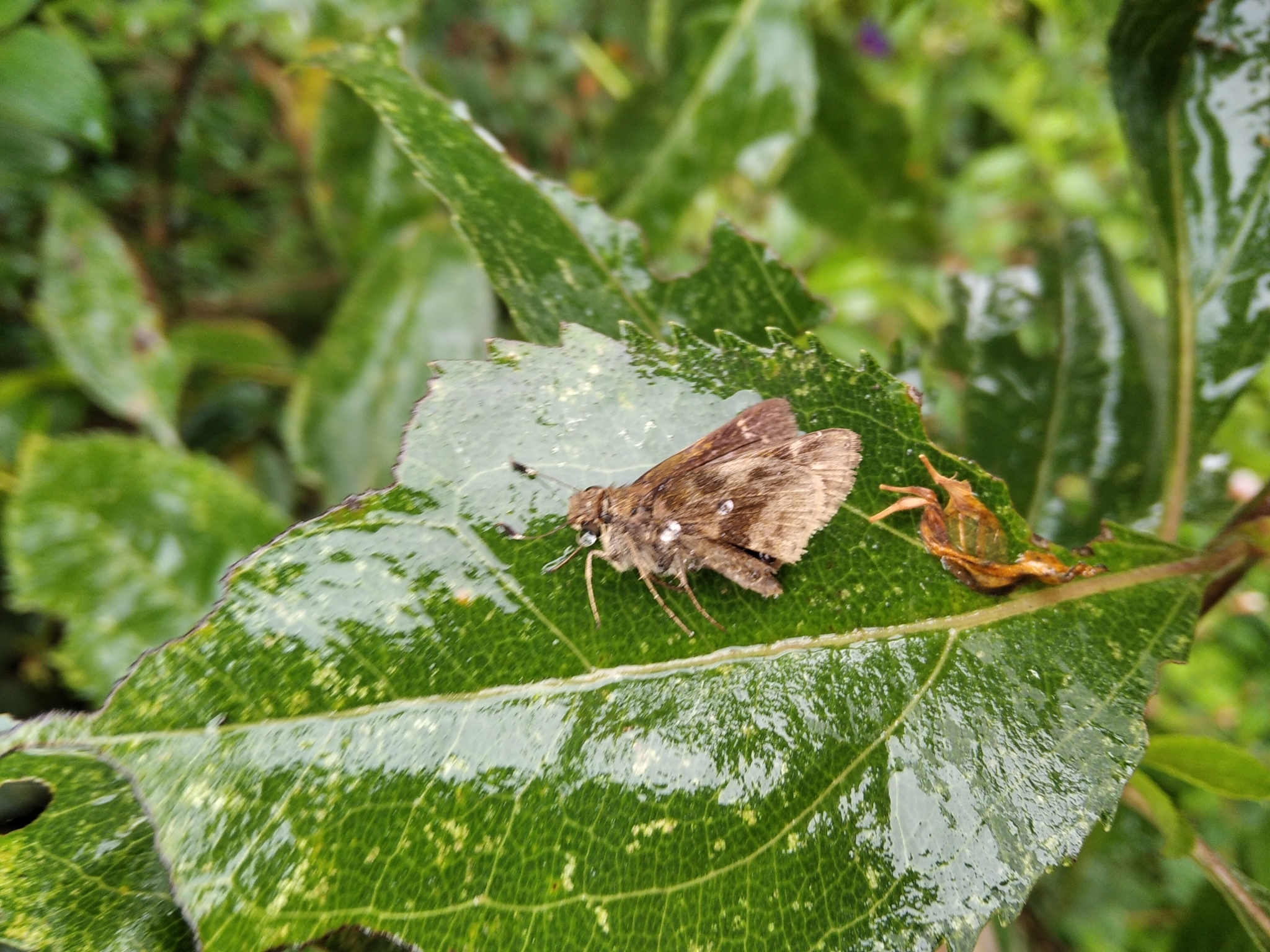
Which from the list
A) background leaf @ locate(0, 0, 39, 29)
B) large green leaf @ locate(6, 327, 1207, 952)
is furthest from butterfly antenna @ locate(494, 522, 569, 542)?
background leaf @ locate(0, 0, 39, 29)

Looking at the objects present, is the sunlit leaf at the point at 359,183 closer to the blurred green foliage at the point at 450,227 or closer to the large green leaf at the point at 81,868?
the blurred green foliage at the point at 450,227

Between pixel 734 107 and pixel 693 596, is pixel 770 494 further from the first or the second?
pixel 734 107

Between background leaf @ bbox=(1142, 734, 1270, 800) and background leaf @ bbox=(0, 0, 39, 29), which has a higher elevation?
background leaf @ bbox=(0, 0, 39, 29)

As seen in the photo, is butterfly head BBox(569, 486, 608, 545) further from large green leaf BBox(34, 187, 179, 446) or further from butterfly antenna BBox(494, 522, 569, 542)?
large green leaf BBox(34, 187, 179, 446)

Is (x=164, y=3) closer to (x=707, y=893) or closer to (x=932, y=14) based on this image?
(x=707, y=893)

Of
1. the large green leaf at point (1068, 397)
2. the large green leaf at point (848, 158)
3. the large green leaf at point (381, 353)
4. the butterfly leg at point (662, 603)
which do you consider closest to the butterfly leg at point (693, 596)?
the butterfly leg at point (662, 603)

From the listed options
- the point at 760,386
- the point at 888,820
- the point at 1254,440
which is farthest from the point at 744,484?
the point at 1254,440
